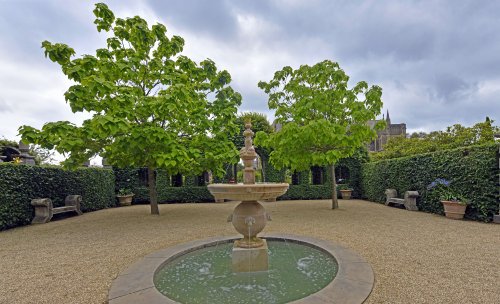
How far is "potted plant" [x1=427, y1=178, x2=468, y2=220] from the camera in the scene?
807 cm

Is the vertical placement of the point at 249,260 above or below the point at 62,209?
below

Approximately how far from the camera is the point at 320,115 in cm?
1030

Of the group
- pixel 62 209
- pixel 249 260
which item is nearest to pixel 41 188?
pixel 62 209

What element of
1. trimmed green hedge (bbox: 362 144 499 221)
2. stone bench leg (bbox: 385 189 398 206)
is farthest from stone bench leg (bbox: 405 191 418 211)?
stone bench leg (bbox: 385 189 398 206)

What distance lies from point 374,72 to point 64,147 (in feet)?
40.0

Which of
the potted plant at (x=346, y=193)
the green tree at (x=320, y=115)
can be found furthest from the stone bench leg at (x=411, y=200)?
the potted plant at (x=346, y=193)

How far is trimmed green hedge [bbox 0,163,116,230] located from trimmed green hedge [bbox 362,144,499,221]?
50.9 ft

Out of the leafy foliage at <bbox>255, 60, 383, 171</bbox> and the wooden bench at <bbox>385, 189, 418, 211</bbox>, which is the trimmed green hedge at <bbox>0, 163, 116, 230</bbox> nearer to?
the leafy foliage at <bbox>255, 60, 383, 171</bbox>

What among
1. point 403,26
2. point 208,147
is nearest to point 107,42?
point 208,147

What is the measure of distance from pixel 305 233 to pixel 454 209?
19.0 feet

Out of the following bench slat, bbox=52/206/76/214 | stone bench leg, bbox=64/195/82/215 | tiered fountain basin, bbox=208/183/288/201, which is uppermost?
tiered fountain basin, bbox=208/183/288/201

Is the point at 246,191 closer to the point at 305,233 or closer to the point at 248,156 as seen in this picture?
the point at 248,156

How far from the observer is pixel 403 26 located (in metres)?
8.66

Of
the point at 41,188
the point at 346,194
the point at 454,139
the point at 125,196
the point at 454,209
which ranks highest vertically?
the point at 454,139
